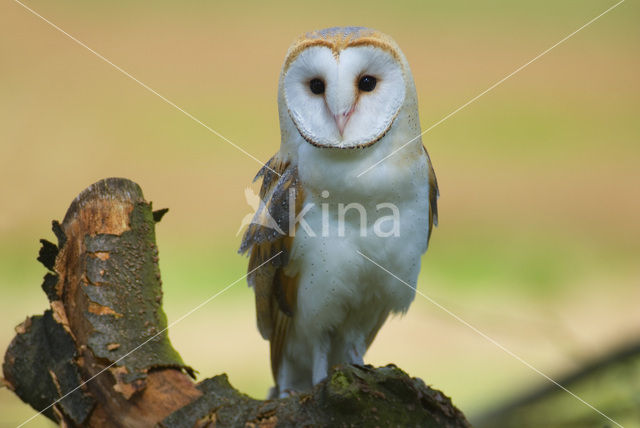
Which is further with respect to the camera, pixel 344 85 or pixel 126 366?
pixel 344 85

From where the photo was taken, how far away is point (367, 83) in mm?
1249

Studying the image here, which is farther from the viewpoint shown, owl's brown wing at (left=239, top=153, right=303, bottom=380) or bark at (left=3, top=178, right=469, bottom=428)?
owl's brown wing at (left=239, top=153, right=303, bottom=380)

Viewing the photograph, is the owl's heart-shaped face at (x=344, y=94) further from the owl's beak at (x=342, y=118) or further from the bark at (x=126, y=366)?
the bark at (x=126, y=366)

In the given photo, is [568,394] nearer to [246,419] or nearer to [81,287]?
[246,419]

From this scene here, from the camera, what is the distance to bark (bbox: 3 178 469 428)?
0.92 meters

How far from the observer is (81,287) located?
110cm

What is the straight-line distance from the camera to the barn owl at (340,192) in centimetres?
123

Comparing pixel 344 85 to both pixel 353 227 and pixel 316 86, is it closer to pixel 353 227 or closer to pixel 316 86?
pixel 316 86

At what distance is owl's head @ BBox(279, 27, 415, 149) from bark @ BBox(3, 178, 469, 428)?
0.33 meters

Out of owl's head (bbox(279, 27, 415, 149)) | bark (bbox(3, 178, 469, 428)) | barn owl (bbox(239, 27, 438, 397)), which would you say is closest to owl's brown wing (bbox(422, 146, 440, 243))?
barn owl (bbox(239, 27, 438, 397))

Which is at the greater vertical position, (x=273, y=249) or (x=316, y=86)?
(x=316, y=86)

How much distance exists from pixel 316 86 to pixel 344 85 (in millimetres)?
75

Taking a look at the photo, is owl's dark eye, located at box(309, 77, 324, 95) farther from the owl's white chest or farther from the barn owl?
the owl's white chest

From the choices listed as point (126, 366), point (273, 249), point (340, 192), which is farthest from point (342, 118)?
point (126, 366)
